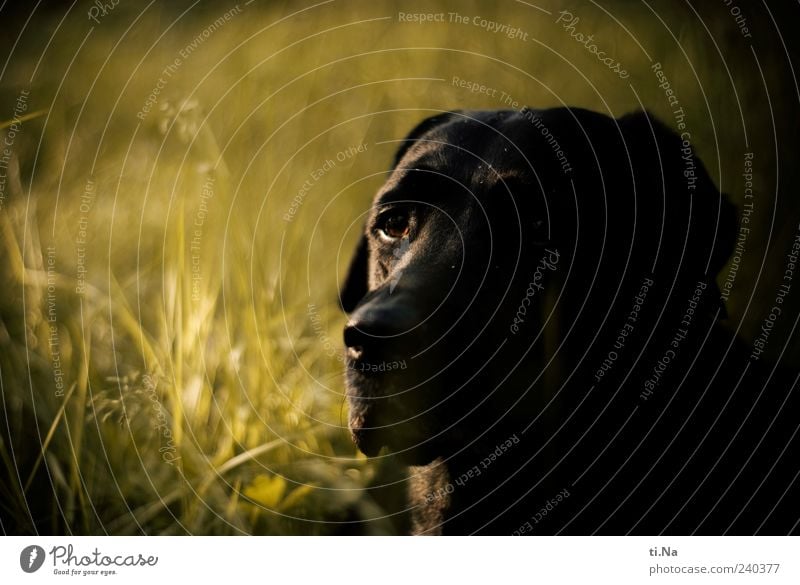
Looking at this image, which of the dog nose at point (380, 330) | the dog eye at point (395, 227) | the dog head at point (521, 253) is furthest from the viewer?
the dog eye at point (395, 227)

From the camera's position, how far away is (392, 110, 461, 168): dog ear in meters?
3.19

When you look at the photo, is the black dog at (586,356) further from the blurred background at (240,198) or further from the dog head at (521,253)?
the blurred background at (240,198)

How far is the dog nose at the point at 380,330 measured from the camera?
93.6 inches

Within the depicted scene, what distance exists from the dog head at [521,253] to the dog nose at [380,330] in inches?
3.7

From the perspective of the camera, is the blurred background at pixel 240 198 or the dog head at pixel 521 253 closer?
the dog head at pixel 521 253

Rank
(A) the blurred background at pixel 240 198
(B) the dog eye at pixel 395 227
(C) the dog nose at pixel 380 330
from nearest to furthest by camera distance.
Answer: (C) the dog nose at pixel 380 330, (B) the dog eye at pixel 395 227, (A) the blurred background at pixel 240 198

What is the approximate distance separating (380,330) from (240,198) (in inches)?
71.2

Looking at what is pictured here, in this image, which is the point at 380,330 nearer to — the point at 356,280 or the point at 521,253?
the point at 521,253
